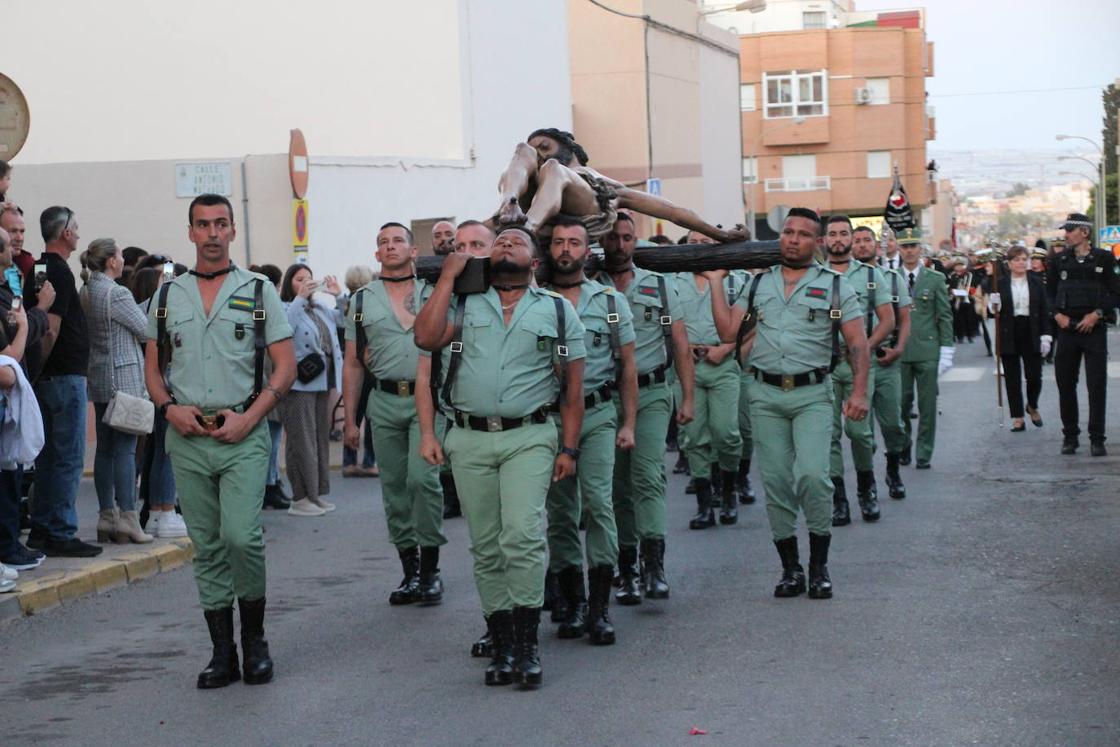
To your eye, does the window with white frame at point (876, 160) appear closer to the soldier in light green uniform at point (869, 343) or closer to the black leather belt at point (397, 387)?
the soldier in light green uniform at point (869, 343)

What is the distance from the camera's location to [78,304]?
417 inches

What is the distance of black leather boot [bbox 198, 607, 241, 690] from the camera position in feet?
24.1

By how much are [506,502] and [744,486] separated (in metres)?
6.26

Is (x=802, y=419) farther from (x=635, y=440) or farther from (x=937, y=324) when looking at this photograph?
(x=937, y=324)

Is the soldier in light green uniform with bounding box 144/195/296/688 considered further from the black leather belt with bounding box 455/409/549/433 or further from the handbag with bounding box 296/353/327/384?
the handbag with bounding box 296/353/327/384

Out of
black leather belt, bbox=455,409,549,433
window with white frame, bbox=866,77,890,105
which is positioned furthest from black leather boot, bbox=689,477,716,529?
window with white frame, bbox=866,77,890,105

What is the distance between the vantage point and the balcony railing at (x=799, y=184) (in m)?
69.4

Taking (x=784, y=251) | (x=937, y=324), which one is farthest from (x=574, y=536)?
(x=937, y=324)

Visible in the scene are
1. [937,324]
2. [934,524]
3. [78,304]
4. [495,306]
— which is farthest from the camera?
[937,324]

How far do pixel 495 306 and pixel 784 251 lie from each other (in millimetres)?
2569

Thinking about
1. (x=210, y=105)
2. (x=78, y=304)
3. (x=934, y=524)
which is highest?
(x=210, y=105)

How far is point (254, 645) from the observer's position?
746cm

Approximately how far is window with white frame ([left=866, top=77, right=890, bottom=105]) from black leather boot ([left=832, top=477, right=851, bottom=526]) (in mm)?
59317

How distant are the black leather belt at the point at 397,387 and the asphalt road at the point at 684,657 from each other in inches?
46.4
